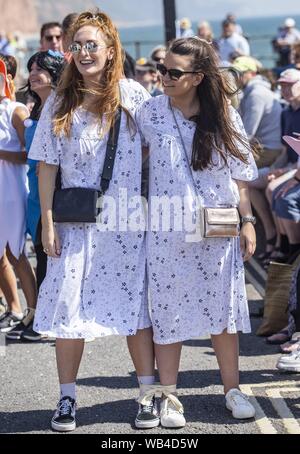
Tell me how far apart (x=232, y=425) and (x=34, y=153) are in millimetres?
1685

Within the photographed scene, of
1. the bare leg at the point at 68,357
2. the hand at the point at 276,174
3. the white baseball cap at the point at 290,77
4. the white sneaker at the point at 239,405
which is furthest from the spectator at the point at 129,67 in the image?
the white sneaker at the point at 239,405

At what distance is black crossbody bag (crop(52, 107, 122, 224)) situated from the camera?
457 centimetres

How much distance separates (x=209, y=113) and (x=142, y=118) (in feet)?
1.11

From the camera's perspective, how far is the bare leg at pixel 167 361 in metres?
4.76

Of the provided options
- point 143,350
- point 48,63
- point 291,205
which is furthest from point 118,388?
point 291,205

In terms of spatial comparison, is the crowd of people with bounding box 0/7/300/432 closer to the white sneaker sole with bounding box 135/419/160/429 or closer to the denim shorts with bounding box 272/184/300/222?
the white sneaker sole with bounding box 135/419/160/429

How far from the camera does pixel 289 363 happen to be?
17.9 feet

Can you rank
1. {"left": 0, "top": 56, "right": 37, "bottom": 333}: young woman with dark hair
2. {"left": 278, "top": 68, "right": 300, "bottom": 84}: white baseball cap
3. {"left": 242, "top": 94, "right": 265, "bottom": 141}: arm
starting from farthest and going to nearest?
1. {"left": 242, "top": 94, "right": 265, "bottom": 141}: arm
2. {"left": 278, "top": 68, "right": 300, "bottom": 84}: white baseball cap
3. {"left": 0, "top": 56, "right": 37, "bottom": 333}: young woman with dark hair

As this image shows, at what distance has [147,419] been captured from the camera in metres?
4.65

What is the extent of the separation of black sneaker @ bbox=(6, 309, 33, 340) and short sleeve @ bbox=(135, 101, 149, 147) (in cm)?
225

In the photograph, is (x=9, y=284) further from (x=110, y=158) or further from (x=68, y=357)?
(x=110, y=158)

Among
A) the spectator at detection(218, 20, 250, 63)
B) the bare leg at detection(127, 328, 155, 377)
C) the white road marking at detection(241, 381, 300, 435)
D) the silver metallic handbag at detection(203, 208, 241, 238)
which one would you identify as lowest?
the white road marking at detection(241, 381, 300, 435)

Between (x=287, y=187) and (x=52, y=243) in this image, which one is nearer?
(x=52, y=243)

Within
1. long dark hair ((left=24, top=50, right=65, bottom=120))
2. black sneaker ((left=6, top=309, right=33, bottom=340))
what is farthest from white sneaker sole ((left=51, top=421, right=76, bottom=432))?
long dark hair ((left=24, top=50, right=65, bottom=120))
